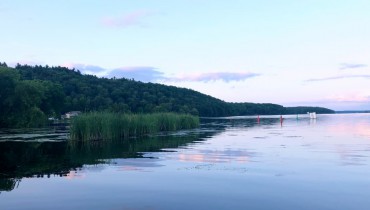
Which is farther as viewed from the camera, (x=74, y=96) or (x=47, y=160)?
(x=74, y=96)

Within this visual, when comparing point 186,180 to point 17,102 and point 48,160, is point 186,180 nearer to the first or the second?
point 48,160

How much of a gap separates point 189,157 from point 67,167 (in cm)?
814

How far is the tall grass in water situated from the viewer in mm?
37688

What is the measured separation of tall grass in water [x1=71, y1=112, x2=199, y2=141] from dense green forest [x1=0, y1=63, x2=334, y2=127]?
21927 mm

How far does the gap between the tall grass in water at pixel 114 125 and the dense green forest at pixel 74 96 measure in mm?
21927

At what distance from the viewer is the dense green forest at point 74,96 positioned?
6906cm

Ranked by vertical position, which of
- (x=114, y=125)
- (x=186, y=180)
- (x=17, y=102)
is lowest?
(x=186, y=180)

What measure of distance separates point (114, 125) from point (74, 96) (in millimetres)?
91801

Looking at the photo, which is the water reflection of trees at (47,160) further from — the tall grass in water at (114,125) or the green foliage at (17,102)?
the green foliage at (17,102)

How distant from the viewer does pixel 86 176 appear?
18312 mm

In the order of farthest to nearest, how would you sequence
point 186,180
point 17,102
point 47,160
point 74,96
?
point 74,96 → point 17,102 → point 47,160 → point 186,180

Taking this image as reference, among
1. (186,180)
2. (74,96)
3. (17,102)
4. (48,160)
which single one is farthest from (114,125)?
(74,96)

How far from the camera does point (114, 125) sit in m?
41.8

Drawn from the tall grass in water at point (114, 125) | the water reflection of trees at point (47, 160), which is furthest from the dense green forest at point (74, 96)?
the water reflection of trees at point (47, 160)
